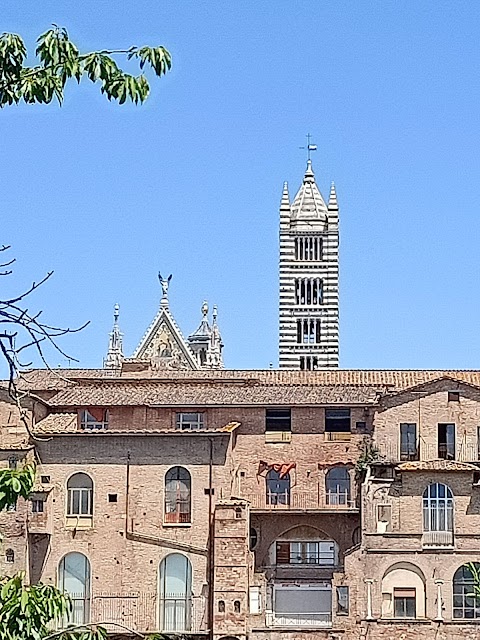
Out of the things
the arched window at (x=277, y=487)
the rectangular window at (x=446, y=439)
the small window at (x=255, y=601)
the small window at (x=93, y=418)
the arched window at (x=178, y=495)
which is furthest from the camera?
the small window at (x=93, y=418)

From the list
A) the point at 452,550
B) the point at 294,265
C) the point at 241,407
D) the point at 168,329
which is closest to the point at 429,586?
the point at 452,550

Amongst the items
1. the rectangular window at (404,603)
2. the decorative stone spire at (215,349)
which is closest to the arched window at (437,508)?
the rectangular window at (404,603)

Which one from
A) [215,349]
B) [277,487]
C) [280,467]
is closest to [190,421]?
A: [280,467]

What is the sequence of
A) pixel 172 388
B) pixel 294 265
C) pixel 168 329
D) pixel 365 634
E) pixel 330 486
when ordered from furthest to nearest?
pixel 294 265 < pixel 168 329 < pixel 172 388 < pixel 330 486 < pixel 365 634

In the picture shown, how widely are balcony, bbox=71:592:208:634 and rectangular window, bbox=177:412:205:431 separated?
730 centimetres

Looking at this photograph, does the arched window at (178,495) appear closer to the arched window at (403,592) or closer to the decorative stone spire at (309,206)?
the arched window at (403,592)

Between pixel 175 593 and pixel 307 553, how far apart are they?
674cm

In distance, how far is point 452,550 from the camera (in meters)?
52.6

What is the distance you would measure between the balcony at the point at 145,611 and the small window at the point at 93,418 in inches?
285

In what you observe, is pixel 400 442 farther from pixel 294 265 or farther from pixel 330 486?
pixel 294 265

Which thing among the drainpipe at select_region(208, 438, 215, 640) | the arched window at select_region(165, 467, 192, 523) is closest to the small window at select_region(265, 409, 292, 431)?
the drainpipe at select_region(208, 438, 215, 640)

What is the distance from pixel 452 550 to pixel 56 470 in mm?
15624

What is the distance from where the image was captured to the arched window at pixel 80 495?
53.9 m

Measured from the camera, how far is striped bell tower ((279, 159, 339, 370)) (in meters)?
96.7
